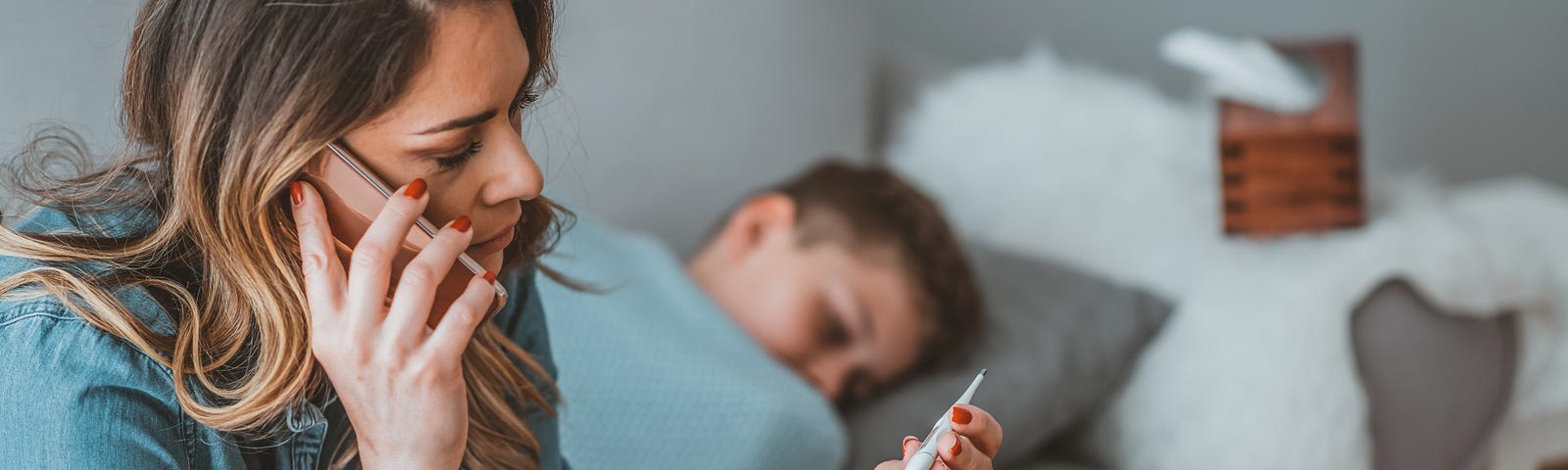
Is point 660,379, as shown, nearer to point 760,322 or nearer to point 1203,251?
point 760,322

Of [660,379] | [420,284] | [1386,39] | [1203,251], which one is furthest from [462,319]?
[1386,39]

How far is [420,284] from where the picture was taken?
1.06ft

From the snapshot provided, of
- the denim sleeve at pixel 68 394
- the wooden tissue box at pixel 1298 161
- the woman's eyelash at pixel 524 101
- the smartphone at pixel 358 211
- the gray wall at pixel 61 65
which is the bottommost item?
the wooden tissue box at pixel 1298 161

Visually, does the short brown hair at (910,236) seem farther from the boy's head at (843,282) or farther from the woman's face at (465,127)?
the woman's face at (465,127)

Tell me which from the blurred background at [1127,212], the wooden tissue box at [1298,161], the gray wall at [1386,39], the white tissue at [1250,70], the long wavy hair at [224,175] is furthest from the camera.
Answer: the gray wall at [1386,39]

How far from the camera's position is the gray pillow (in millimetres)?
925

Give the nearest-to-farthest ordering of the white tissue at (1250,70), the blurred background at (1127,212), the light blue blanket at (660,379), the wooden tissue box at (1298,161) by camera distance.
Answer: the light blue blanket at (660,379)
the blurred background at (1127,212)
the white tissue at (1250,70)
the wooden tissue box at (1298,161)

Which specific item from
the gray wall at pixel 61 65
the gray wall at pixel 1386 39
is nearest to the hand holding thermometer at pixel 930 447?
the gray wall at pixel 61 65

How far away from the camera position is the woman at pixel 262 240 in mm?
308

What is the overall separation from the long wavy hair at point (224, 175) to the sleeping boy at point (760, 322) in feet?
0.59

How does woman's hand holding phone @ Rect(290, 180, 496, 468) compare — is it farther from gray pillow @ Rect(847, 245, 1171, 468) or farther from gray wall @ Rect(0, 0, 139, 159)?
gray pillow @ Rect(847, 245, 1171, 468)

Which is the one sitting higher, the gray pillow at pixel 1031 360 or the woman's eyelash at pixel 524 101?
the woman's eyelash at pixel 524 101

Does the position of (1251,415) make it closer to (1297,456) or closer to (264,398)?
(1297,456)

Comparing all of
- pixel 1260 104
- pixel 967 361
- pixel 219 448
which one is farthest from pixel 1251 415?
pixel 219 448
